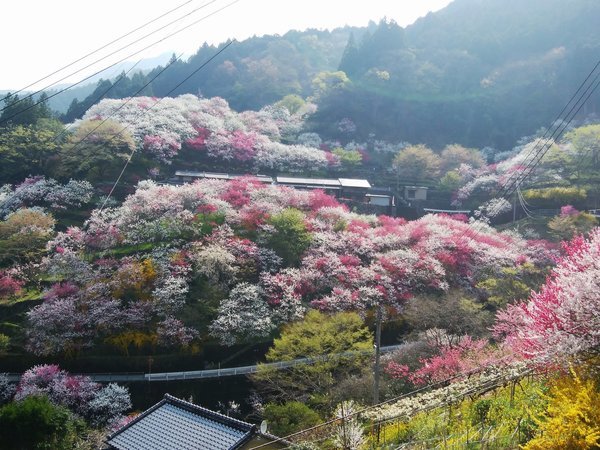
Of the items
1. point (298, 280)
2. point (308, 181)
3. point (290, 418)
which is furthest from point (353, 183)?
point (290, 418)

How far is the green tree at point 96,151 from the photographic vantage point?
33.3 meters

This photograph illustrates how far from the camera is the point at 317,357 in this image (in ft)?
53.8

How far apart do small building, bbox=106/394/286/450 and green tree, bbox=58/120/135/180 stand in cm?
2467

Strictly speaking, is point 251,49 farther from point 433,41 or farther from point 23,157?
point 23,157

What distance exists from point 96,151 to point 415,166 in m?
28.9

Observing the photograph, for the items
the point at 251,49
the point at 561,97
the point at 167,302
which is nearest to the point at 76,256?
the point at 167,302

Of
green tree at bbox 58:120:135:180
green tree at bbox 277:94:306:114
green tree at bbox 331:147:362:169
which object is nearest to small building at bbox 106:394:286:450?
green tree at bbox 58:120:135:180

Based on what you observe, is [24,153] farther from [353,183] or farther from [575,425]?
[575,425]

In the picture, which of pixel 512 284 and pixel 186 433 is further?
pixel 512 284

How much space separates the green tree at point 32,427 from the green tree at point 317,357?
640 centimetres

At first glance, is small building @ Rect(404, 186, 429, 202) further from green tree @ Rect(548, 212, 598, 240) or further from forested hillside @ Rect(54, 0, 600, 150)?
green tree @ Rect(548, 212, 598, 240)

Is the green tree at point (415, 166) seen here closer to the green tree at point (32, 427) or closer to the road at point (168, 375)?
the road at point (168, 375)

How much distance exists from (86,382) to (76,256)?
8232mm

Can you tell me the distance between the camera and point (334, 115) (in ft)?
188
